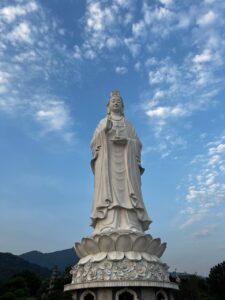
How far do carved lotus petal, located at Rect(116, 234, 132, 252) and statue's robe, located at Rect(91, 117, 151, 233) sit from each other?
0.68 m

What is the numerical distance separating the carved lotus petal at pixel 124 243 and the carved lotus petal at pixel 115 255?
14 cm

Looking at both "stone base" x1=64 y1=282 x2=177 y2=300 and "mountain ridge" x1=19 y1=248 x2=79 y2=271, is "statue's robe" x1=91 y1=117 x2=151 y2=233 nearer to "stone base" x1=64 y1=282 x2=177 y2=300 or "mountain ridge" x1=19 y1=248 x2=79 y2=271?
"stone base" x1=64 y1=282 x2=177 y2=300

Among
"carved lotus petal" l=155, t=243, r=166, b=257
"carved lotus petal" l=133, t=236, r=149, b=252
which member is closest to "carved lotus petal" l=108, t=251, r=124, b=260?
"carved lotus petal" l=133, t=236, r=149, b=252

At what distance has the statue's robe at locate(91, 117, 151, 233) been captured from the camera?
34.6ft

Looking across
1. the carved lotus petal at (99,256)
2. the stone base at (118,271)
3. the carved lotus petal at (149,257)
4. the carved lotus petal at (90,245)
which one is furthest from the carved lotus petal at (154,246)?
the carved lotus petal at (90,245)

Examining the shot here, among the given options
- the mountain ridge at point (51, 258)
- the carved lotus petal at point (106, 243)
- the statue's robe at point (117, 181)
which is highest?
the mountain ridge at point (51, 258)

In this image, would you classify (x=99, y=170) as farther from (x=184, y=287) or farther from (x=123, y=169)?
(x=184, y=287)

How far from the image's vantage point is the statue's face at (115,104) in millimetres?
12500

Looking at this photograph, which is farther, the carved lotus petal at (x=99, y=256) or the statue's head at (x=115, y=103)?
the statue's head at (x=115, y=103)

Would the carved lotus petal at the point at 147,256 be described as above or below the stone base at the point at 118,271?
above

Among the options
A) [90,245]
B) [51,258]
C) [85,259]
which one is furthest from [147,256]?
[51,258]

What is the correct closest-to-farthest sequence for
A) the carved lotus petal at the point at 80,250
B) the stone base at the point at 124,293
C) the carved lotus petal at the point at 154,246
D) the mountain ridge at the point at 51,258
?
the stone base at the point at 124,293 → the carved lotus petal at the point at 154,246 → the carved lotus petal at the point at 80,250 → the mountain ridge at the point at 51,258

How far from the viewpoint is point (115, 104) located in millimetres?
12516

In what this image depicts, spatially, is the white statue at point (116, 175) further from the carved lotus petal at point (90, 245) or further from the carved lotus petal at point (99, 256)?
the carved lotus petal at point (99, 256)
